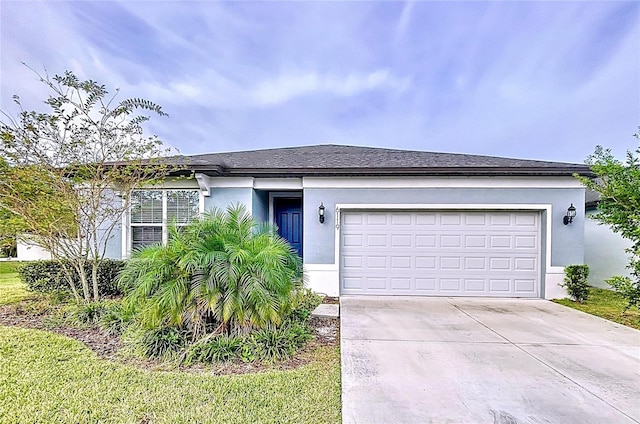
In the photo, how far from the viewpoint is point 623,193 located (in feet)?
17.5

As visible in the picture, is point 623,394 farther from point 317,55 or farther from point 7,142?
point 317,55

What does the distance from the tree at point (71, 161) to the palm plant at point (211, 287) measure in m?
2.91

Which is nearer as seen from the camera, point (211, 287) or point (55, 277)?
point (211, 287)

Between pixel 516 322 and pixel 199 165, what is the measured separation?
7382mm

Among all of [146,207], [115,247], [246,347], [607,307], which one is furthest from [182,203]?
[607,307]

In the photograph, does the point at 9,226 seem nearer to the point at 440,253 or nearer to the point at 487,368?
the point at 487,368

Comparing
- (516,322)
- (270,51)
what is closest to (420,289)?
(516,322)

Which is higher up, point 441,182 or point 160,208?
point 441,182

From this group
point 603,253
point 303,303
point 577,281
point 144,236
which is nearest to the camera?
point 303,303

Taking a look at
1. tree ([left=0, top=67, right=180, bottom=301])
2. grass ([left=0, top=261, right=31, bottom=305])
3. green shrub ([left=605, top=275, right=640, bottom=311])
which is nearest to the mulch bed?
grass ([left=0, top=261, right=31, bottom=305])

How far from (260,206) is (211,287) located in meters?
4.75

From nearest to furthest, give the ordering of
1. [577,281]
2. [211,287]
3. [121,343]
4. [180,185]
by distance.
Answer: [211,287] → [121,343] → [577,281] → [180,185]

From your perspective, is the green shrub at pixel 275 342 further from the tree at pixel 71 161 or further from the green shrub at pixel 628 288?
the green shrub at pixel 628 288

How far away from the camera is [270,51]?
12.4 m
